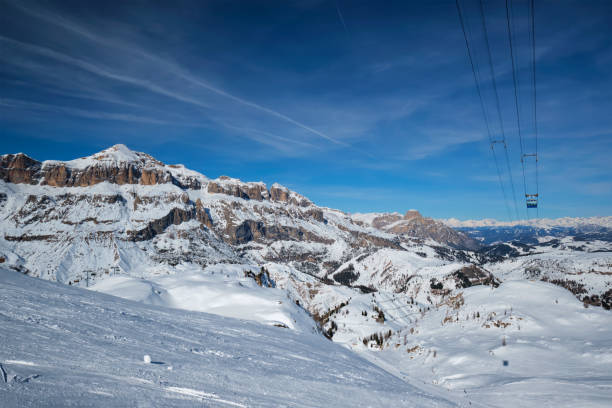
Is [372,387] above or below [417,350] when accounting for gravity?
above

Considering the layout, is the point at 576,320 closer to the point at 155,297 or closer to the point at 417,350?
the point at 417,350

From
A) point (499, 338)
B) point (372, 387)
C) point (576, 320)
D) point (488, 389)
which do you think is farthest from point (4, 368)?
point (576, 320)

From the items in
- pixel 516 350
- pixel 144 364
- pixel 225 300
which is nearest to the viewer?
pixel 144 364

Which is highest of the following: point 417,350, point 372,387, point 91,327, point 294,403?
point 91,327

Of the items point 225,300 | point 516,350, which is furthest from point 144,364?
point 225,300

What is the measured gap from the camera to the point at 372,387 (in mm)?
9555

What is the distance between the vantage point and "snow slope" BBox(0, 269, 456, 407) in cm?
468

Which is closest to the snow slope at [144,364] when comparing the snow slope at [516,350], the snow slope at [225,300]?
the snow slope at [516,350]

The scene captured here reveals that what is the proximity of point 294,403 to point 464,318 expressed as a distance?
3672 centimetres

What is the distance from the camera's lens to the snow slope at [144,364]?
184 inches

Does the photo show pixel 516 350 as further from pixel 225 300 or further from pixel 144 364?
pixel 144 364

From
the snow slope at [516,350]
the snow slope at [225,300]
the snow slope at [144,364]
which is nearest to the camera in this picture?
the snow slope at [144,364]

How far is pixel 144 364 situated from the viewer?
6742 mm

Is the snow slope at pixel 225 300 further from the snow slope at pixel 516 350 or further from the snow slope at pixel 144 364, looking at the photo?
the snow slope at pixel 144 364
